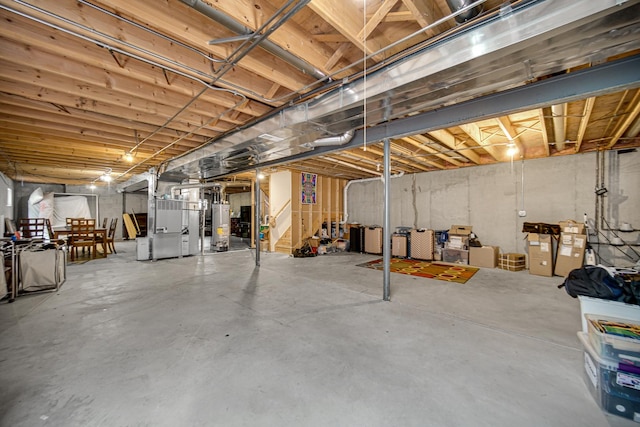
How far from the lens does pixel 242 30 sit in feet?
6.46

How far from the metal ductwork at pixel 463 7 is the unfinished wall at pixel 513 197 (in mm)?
5589

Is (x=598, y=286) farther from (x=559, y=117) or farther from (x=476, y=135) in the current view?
(x=476, y=135)

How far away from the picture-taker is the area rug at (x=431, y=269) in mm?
5016

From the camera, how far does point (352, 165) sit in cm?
679

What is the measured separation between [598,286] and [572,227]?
4157 mm

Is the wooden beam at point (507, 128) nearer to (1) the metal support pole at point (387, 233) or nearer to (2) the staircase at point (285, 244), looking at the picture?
(1) the metal support pole at point (387, 233)

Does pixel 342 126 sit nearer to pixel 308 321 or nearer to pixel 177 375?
pixel 308 321

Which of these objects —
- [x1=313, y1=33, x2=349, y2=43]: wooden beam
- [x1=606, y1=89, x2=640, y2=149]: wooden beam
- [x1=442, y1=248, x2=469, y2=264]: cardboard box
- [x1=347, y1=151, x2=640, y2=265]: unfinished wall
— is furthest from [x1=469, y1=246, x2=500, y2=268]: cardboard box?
[x1=313, y1=33, x2=349, y2=43]: wooden beam

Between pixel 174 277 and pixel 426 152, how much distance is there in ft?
20.4

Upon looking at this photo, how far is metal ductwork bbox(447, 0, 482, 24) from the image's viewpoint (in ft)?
5.44

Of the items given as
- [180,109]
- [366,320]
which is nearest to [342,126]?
[180,109]

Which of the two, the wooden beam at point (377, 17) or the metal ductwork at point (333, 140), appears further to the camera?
the metal ductwork at point (333, 140)

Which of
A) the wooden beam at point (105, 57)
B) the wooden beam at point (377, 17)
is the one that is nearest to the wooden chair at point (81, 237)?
the wooden beam at point (105, 57)

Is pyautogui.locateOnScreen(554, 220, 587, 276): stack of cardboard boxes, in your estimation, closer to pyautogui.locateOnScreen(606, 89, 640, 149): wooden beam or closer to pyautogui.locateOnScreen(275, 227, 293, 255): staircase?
pyautogui.locateOnScreen(606, 89, 640, 149): wooden beam
